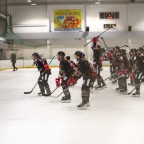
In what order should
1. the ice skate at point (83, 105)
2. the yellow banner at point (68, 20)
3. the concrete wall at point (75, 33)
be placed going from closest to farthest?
1. the ice skate at point (83, 105)
2. the concrete wall at point (75, 33)
3. the yellow banner at point (68, 20)

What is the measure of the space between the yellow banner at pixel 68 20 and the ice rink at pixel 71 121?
19218mm

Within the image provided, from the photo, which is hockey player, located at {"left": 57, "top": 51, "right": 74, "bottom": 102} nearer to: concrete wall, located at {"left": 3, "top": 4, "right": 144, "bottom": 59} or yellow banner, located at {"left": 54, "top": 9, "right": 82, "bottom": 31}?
concrete wall, located at {"left": 3, "top": 4, "right": 144, "bottom": 59}

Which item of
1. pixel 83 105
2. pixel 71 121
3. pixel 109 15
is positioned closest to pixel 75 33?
pixel 109 15

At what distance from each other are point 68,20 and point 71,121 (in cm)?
2265

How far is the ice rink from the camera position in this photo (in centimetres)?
488

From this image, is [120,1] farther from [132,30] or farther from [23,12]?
[23,12]

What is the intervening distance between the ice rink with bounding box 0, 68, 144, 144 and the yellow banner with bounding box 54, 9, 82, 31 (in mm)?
19218

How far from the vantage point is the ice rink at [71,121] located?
4.88 metres

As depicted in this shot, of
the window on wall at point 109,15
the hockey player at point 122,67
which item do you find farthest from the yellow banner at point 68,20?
the hockey player at point 122,67

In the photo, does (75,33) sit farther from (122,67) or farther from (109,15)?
(122,67)

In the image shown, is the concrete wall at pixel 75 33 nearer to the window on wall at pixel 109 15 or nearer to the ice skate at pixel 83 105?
the window on wall at pixel 109 15

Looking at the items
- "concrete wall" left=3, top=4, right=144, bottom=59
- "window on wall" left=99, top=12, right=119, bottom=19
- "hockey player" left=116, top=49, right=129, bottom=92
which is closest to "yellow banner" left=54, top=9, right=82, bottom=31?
"concrete wall" left=3, top=4, right=144, bottom=59

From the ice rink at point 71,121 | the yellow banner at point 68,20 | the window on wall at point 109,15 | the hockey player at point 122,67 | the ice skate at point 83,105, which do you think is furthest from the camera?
the yellow banner at point 68,20

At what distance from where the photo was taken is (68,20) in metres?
28.2
